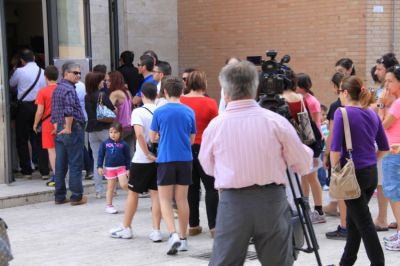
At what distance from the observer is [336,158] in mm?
5824

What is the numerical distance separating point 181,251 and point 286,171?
8.20ft

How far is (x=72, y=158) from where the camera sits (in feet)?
30.6

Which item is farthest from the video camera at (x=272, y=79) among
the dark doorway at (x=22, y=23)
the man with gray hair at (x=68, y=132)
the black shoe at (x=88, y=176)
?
the dark doorway at (x=22, y=23)

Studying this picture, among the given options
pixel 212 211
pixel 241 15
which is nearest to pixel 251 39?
pixel 241 15

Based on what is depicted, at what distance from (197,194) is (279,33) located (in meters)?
7.65

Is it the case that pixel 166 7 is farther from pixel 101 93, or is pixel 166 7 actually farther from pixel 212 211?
pixel 212 211

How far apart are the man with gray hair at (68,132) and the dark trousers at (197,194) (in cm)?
236

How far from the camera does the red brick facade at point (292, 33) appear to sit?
13.1m

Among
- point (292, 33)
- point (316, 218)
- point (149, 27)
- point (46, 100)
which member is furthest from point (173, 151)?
point (292, 33)

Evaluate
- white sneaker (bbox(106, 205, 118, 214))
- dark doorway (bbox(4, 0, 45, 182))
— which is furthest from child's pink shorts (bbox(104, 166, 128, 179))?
dark doorway (bbox(4, 0, 45, 182))

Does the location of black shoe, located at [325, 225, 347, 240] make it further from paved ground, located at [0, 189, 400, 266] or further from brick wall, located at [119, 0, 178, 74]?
brick wall, located at [119, 0, 178, 74]

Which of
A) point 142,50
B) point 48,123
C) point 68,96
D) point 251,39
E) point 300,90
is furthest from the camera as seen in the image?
point 251,39

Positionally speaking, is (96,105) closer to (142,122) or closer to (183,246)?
(142,122)

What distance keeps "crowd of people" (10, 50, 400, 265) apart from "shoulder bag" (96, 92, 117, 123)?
0.02 m
